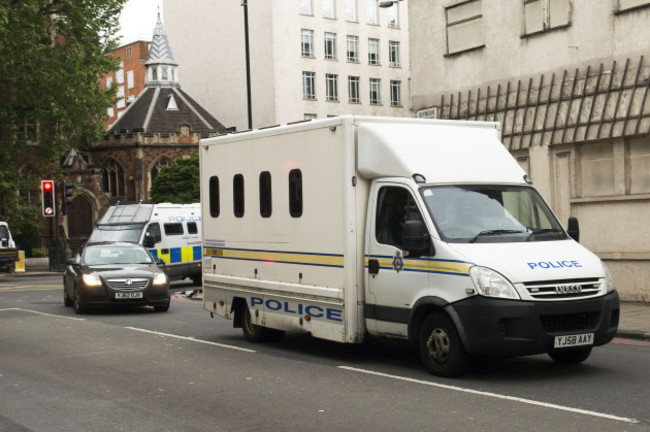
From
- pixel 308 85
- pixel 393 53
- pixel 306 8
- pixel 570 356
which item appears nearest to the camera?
pixel 570 356

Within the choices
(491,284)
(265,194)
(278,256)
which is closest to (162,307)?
(265,194)

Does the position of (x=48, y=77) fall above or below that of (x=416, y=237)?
above

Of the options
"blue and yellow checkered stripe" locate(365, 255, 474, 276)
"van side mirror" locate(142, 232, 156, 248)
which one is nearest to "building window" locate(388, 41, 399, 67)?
"van side mirror" locate(142, 232, 156, 248)

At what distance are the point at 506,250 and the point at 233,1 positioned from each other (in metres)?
68.1

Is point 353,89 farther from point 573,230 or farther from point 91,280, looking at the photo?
point 573,230

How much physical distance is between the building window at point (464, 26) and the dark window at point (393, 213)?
11932 mm

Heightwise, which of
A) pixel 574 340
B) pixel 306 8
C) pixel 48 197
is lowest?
pixel 574 340

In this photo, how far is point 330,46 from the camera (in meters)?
74.7

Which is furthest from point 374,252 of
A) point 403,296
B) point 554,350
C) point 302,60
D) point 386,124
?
point 302,60

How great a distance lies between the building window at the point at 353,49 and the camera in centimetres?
7575

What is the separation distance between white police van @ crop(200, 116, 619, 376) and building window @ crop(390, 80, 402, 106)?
6608 centimetres

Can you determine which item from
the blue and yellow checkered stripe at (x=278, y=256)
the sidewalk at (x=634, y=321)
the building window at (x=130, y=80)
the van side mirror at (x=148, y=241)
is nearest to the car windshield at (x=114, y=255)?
the blue and yellow checkered stripe at (x=278, y=256)

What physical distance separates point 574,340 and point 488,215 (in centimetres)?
161

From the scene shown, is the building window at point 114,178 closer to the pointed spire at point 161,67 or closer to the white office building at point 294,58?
the pointed spire at point 161,67
